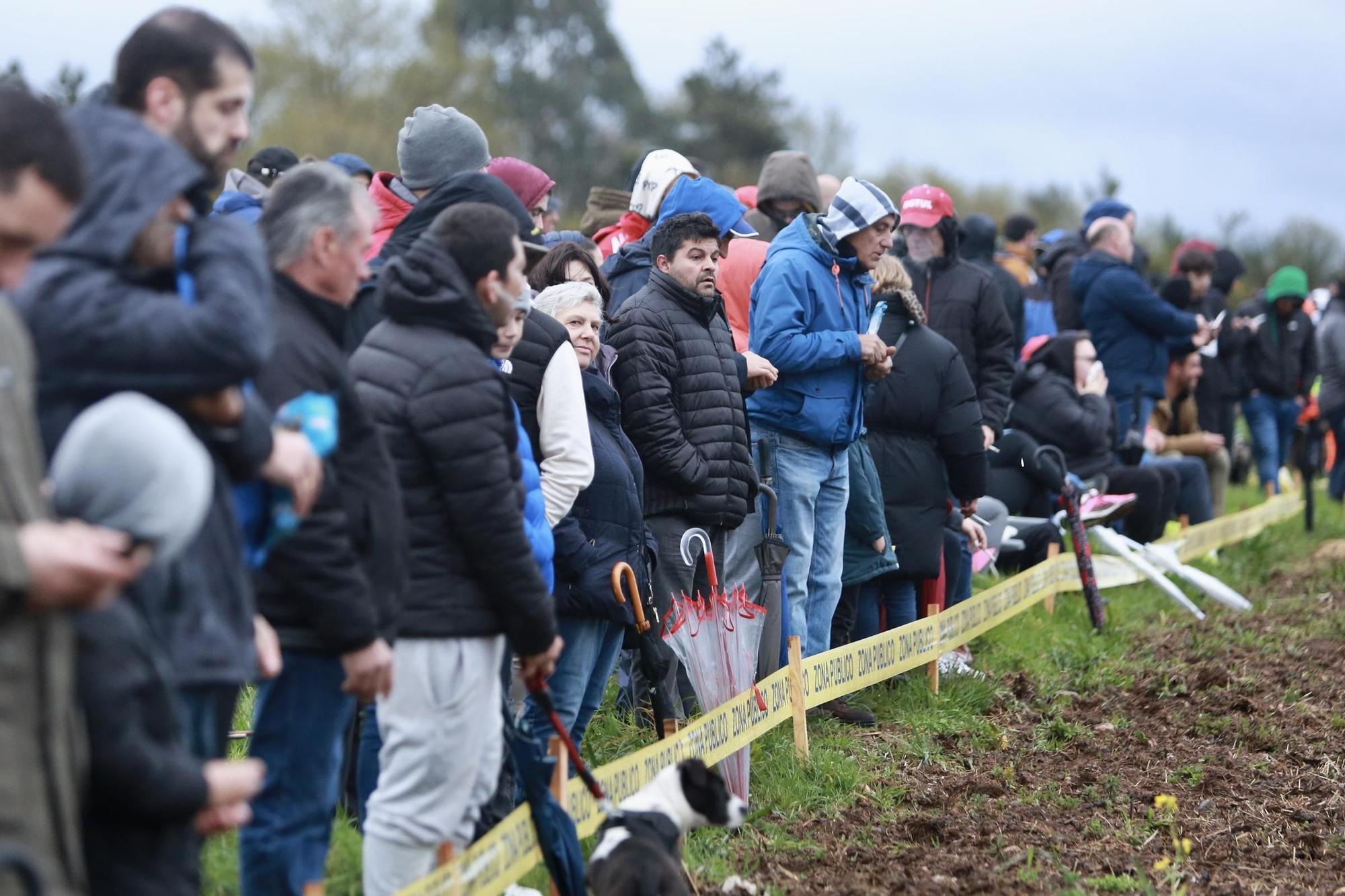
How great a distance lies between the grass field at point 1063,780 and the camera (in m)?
5.27

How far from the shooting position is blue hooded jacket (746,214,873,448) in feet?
22.9

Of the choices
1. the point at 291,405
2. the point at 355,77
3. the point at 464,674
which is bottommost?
the point at 355,77

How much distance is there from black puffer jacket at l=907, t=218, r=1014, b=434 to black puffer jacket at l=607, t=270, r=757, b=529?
294 centimetres

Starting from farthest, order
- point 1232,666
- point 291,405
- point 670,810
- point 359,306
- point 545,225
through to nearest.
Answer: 1. point 1232,666
2. point 545,225
3. point 359,306
4. point 670,810
5. point 291,405

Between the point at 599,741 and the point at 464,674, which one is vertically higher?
the point at 464,674

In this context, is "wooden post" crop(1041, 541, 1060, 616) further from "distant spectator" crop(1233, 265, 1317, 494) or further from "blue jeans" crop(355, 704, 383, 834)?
"blue jeans" crop(355, 704, 383, 834)

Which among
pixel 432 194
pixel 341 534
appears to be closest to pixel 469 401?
pixel 341 534

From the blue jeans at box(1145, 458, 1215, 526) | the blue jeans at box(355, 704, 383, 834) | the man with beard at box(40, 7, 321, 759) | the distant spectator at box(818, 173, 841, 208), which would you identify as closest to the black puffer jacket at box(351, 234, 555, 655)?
the man with beard at box(40, 7, 321, 759)

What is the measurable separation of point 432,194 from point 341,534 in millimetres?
1382

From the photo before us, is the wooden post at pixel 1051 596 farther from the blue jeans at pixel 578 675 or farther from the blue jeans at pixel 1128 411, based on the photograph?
the blue jeans at pixel 578 675

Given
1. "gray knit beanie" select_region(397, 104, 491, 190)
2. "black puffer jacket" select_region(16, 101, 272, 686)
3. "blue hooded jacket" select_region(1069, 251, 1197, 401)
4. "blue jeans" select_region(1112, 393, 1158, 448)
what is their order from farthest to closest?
"blue jeans" select_region(1112, 393, 1158, 448), "blue hooded jacket" select_region(1069, 251, 1197, 401), "gray knit beanie" select_region(397, 104, 491, 190), "black puffer jacket" select_region(16, 101, 272, 686)

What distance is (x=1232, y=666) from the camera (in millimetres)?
8797

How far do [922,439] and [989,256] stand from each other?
14.1ft

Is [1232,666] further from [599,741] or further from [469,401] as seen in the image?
[469,401]
